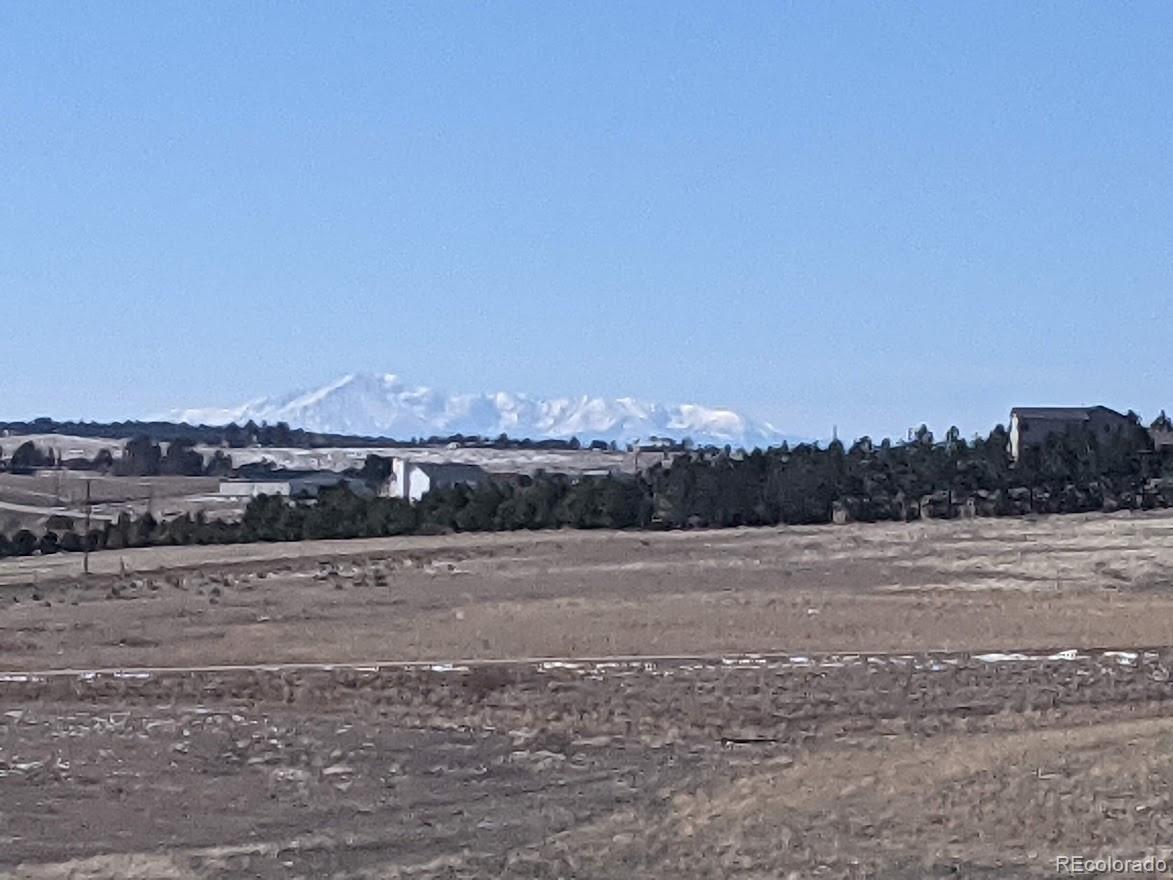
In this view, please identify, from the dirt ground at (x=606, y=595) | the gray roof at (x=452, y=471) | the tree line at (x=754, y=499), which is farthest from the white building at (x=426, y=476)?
the dirt ground at (x=606, y=595)

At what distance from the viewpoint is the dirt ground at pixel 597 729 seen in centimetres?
1703

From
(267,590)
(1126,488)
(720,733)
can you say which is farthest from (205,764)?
(1126,488)

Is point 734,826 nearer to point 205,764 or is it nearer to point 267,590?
point 205,764

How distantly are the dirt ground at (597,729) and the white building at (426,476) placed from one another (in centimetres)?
5319

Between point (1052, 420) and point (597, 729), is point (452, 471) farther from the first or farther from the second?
point (597, 729)

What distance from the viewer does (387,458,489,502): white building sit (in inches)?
4269

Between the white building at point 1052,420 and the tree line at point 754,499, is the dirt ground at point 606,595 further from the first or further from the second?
the white building at point 1052,420

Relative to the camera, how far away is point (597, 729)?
25.7m

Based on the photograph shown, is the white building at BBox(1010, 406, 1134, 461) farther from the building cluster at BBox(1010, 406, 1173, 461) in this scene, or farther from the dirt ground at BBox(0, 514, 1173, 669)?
the dirt ground at BBox(0, 514, 1173, 669)

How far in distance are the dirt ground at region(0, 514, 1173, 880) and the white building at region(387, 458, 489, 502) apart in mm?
53189

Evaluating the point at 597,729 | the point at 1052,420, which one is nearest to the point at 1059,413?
the point at 1052,420

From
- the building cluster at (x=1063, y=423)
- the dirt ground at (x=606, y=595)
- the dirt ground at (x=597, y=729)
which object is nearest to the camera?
the dirt ground at (x=597, y=729)

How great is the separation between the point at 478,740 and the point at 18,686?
357 inches

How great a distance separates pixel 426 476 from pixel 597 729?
8604 cm
